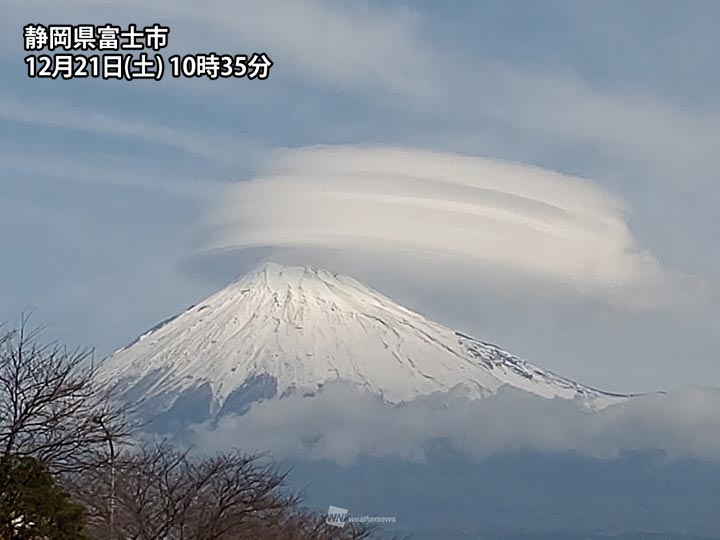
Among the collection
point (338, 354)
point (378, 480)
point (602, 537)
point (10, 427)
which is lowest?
point (10, 427)

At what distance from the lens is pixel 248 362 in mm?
194125

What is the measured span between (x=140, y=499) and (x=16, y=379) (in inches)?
205

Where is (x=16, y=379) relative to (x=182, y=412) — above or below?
below

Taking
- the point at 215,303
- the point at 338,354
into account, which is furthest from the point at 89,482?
the point at 338,354

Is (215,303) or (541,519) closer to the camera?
(215,303)

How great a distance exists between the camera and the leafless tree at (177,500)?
21250 millimetres

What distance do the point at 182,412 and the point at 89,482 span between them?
500ft

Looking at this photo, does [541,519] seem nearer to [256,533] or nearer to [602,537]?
[602,537]

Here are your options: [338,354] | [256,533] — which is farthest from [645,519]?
Answer: [256,533]

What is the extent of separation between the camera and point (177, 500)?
2139 centimetres

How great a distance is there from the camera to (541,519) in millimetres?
184875

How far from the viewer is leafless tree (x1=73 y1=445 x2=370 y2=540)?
2125 centimetres

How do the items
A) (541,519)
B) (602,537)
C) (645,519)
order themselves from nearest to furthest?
(602,537)
(541,519)
(645,519)

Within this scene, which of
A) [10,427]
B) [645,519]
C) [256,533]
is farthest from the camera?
[645,519]
